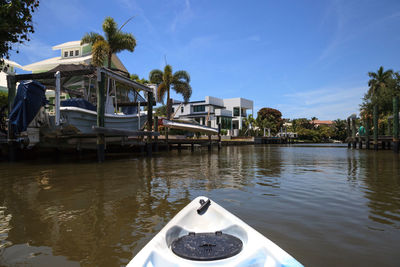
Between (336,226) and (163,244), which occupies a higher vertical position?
(163,244)

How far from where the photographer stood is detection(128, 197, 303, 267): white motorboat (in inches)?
77.0

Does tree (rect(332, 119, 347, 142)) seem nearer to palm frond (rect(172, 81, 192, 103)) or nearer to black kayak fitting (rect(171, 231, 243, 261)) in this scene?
palm frond (rect(172, 81, 192, 103))

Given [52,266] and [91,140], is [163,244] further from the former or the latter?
[91,140]

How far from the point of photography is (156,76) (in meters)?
32.5

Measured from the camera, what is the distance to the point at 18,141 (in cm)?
1186

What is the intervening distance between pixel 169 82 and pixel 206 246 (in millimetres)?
30494

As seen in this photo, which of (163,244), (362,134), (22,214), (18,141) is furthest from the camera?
(362,134)

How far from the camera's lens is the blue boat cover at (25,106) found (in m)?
11.5

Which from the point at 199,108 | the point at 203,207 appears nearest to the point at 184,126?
the point at 203,207

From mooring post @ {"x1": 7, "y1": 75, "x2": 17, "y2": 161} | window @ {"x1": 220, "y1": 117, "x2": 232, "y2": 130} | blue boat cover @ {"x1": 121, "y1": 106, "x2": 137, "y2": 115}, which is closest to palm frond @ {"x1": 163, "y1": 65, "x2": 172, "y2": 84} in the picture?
blue boat cover @ {"x1": 121, "y1": 106, "x2": 137, "y2": 115}

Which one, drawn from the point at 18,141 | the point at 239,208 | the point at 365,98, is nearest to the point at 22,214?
Result: the point at 239,208

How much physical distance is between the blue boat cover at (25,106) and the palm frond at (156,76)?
2133 centimetres

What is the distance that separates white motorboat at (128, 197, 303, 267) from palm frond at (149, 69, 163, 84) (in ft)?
103

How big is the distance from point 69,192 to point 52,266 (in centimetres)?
355
